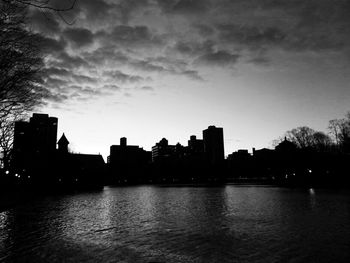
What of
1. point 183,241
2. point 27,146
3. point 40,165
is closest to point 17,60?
point 183,241

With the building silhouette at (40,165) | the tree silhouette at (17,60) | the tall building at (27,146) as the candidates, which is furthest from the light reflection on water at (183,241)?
the building silhouette at (40,165)

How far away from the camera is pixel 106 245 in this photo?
30.2 ft

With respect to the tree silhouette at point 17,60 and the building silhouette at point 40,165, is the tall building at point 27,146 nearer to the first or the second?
the building silhouette at point 40,165

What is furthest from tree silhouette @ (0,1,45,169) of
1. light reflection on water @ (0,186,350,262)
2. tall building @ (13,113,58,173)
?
tall building @ (13,113,58,173)

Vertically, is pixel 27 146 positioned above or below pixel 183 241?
above

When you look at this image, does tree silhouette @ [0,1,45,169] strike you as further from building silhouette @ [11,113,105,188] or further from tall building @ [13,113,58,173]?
building silhouette @ [11,113,105,188]

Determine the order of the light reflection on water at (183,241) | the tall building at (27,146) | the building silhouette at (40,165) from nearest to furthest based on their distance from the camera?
the light reflection on water at (183,241) < the tall building at (27,146) < the building silhouette at (40,165)

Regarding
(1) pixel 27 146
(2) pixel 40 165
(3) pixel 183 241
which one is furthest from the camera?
(2) pixel 40 165

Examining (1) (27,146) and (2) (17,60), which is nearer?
(2) (17,60)

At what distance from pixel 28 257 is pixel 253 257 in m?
6.06

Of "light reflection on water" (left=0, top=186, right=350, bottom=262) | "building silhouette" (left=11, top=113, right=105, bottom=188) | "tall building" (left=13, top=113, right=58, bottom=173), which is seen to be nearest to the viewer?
"light reflection on water" (left=0, top=186, right=350, bottom=262)

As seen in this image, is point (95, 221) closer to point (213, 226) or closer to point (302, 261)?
point (213, 226)

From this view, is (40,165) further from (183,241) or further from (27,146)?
(183,241)

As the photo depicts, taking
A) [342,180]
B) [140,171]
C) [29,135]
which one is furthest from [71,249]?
[140,171]
